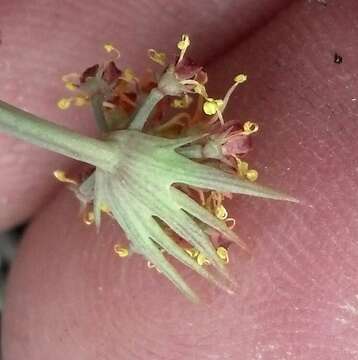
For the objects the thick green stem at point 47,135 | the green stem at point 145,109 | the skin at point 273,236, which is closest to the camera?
the thick green stem at point 47,135

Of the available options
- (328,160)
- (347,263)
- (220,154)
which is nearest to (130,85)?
(220,154)

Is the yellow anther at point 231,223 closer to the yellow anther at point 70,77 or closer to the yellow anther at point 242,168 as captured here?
the yellow anther at point 242,168

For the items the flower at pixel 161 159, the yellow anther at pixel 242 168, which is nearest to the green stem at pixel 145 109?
the flower at pixel 161 159

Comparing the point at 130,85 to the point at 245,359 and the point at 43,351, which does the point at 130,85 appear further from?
the point at 43,351

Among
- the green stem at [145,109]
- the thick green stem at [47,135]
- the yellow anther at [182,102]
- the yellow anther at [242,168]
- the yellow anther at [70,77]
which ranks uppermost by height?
the yellow anther at [70,77]

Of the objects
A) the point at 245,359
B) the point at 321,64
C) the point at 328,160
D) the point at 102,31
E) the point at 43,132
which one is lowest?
the point at 245,359

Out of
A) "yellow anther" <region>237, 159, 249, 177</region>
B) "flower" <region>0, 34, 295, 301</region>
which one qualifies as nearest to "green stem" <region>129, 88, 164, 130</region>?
"flower" <region>0, 34, 295, 301</region>

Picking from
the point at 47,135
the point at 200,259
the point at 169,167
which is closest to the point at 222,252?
the point at 200,259

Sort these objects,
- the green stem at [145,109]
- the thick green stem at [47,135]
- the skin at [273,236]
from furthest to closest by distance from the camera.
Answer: the skin at [273,236] → the green stem at [145,109] → the thick green stem at [47,135]
